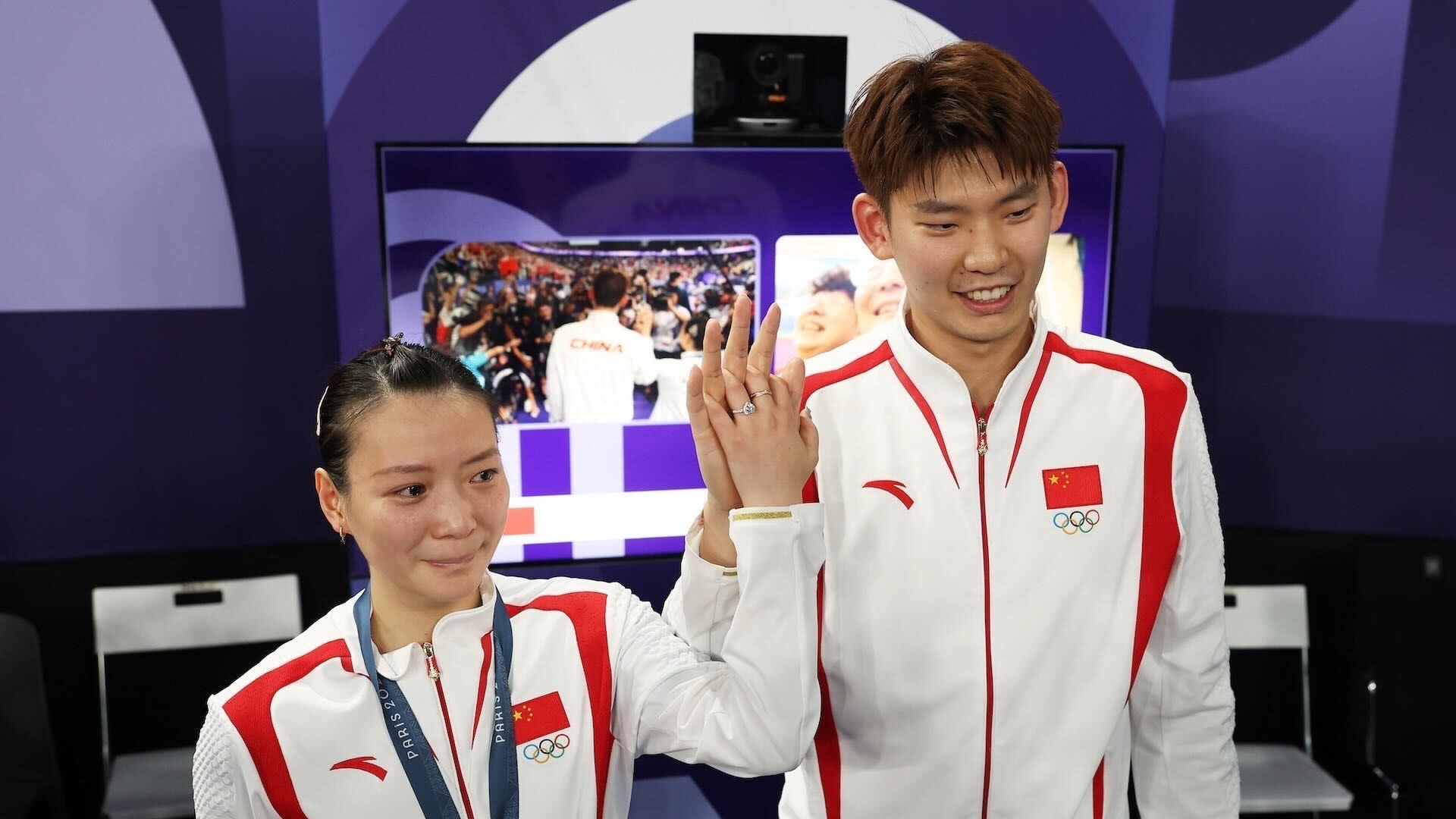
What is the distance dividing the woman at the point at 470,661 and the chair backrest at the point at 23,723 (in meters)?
2.12

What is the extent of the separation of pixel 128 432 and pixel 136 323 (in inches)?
12.9

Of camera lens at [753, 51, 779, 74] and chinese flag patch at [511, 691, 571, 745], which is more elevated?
camera lens at [753, 51, 779, 74]

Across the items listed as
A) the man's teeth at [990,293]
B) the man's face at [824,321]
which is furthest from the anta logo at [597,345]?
the man's teeth at [990,293]

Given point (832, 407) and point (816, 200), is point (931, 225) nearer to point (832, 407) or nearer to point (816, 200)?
point (832, 407)

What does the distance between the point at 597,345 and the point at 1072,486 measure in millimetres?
1882

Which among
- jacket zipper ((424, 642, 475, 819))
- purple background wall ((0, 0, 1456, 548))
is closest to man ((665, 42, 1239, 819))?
jacket zipper ((424, 642, 475, 819))

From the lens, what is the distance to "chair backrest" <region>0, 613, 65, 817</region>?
3229 mm

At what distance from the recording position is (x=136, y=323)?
3.60m

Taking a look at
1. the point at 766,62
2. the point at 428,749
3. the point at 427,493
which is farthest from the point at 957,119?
the point at 766,62

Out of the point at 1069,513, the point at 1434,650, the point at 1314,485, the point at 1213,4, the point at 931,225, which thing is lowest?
the point at 1434,650

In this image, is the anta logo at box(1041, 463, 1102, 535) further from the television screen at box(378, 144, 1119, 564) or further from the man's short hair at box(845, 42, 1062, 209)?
the television screen at box(378, 144, 1119, 564)

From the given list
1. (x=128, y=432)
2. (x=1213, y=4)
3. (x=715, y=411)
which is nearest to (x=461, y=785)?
(x=715, y=411)

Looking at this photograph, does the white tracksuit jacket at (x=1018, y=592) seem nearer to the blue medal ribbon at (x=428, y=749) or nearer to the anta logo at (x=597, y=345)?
the blue medal ribbon at (x=428, y=749)

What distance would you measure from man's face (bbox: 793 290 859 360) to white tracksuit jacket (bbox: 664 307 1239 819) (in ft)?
5.55
